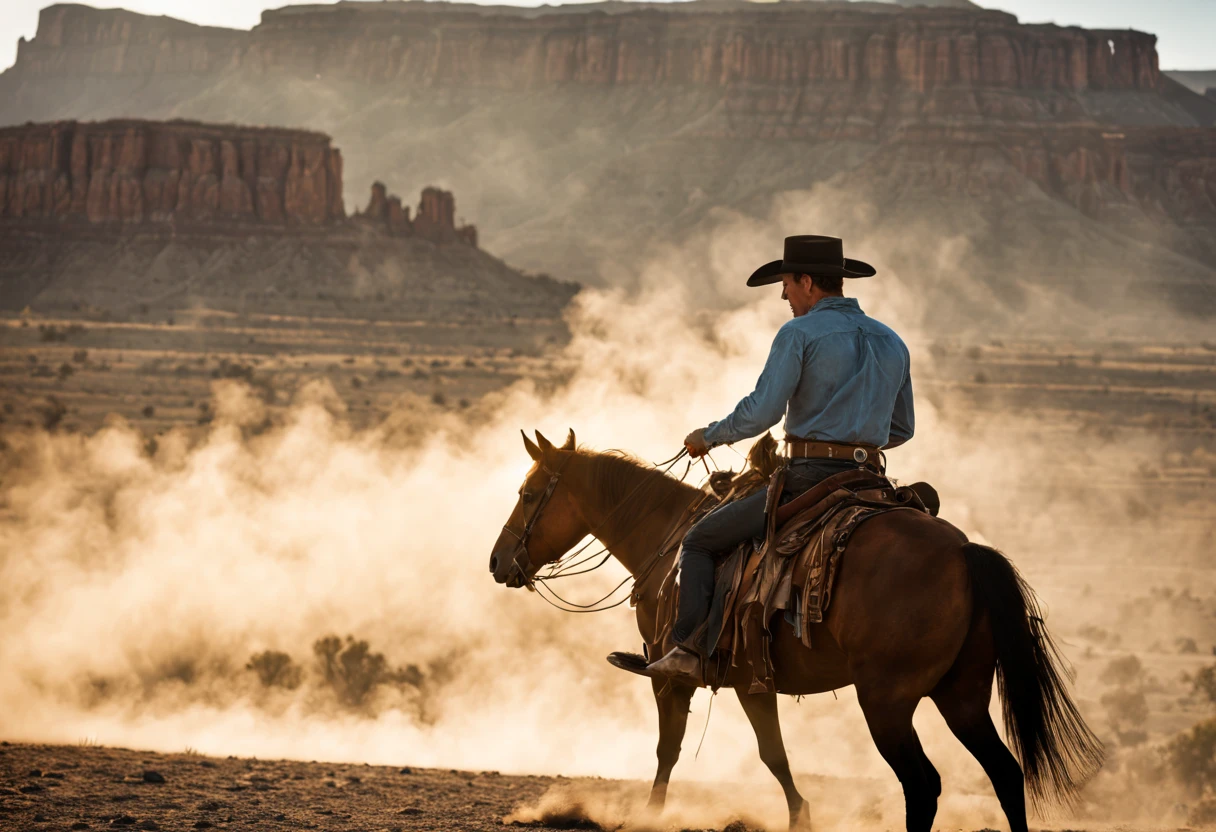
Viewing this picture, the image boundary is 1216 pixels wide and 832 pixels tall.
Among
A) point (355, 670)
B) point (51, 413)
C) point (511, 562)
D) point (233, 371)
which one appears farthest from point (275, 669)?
point (233, 371)

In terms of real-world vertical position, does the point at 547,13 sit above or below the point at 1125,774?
above

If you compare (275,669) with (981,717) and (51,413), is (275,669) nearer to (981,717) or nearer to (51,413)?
(981,717)

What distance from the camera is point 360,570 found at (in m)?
17.7

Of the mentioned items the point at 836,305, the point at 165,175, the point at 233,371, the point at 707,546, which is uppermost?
the point at 165,175

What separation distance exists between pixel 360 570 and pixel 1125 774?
9002mm

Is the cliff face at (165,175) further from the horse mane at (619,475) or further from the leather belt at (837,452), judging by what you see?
the leather belt at (837,452)

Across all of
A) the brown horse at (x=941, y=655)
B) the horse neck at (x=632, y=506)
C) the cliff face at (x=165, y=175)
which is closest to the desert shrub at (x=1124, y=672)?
the horse neck at (x=632, y=506)

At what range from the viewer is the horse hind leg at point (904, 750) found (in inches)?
260

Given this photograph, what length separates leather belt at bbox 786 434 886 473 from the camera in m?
7.21

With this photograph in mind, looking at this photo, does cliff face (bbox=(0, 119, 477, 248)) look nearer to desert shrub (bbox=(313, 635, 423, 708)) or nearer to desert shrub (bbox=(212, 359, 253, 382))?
desert shrub (bbox=(212, 359, 253, 382))

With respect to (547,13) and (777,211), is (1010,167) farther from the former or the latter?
(547,13)

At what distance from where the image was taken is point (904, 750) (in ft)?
21.7

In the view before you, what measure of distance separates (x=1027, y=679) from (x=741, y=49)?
161 m

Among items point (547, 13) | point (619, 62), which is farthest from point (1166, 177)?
point (547, 13)
